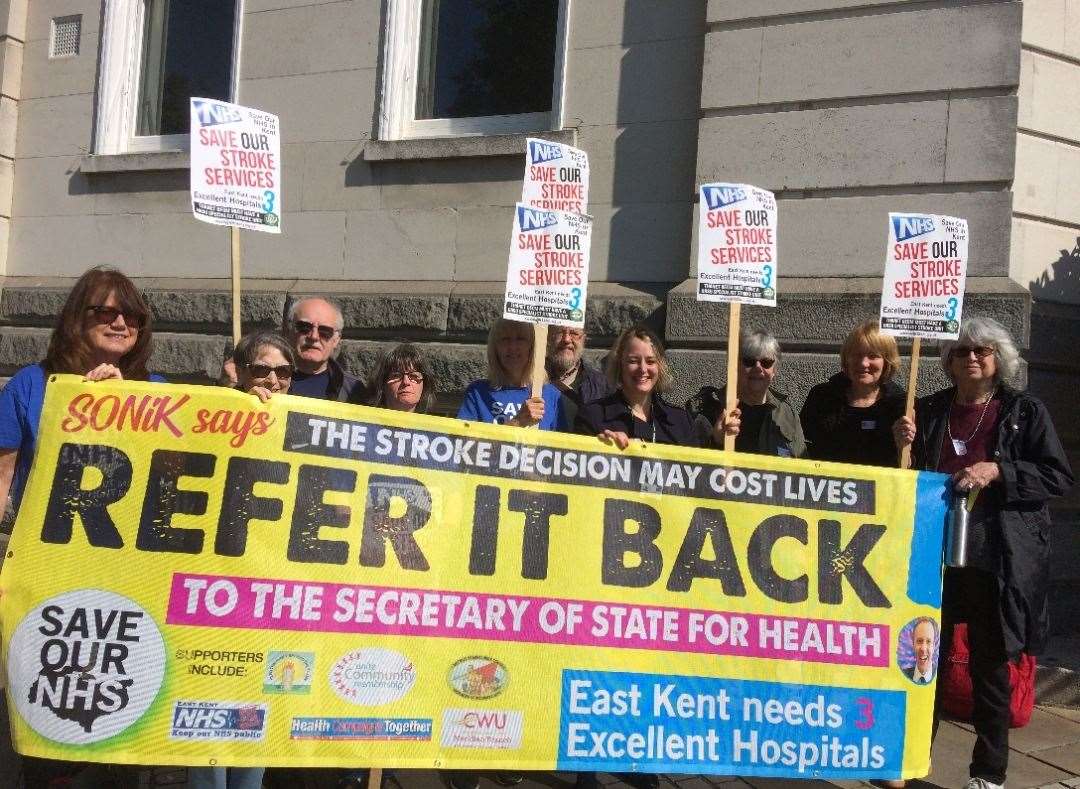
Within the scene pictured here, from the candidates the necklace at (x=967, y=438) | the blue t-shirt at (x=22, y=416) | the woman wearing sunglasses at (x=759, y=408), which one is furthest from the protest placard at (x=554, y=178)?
the blue t-shirt at (x=22, y=416)

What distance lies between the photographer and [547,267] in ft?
12.1

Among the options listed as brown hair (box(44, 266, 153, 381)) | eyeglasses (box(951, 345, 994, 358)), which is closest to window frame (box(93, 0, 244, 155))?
brown hair (box(44, 266, 153, 381))

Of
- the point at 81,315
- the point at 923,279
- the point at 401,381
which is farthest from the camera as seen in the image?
the point at 401,381

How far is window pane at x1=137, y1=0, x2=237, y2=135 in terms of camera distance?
8.33 metres

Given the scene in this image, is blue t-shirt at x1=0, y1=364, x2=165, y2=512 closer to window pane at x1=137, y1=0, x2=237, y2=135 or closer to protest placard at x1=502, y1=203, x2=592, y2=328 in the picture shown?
protest placard at x1=502, y1=203, x2=592, y2=328

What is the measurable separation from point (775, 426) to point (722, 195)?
1086mm

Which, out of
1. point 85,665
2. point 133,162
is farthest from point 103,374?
point 133,162

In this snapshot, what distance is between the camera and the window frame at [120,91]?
843 centimetres

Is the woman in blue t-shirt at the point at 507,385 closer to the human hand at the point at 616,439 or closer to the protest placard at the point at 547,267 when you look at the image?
the protest placard at the point at 547,267

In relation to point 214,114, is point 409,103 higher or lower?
higher

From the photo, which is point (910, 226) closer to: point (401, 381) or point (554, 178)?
point (554, 178)

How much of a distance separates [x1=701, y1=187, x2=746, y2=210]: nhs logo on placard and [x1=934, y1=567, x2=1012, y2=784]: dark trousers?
165 cm

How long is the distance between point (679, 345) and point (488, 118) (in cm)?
236

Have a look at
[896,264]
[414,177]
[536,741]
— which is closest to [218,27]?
[414,177]
